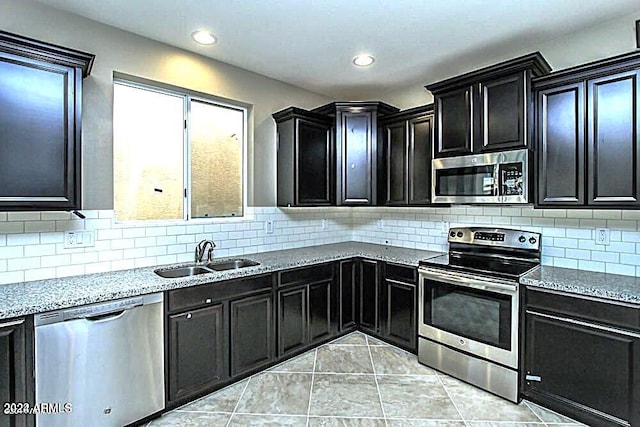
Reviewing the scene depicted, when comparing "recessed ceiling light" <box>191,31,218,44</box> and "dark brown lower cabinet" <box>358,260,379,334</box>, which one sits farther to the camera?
"dark brown lower cabinet" <box>358,260,379,334</box>

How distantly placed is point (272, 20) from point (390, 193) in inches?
78.2

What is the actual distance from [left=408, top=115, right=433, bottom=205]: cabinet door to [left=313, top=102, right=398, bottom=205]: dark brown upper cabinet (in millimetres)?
386

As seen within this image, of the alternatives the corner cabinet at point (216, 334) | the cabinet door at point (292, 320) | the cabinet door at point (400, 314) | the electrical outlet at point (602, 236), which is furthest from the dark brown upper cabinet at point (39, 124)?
the electrical outlet at point (602, 236)

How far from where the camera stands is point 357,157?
3.77m

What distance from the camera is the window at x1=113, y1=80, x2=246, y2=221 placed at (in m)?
2.86

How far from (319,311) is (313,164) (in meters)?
1.46

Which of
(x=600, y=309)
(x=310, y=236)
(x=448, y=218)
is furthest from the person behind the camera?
(x=310, y=236)

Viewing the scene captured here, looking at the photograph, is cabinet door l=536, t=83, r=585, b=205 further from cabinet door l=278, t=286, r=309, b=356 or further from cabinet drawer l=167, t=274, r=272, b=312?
cabinet drawer l=167, t=274, r=272, b=312

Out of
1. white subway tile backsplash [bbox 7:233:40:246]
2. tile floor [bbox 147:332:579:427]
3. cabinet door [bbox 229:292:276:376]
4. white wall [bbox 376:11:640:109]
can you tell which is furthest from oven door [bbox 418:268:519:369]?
white subway tile backsplash [bbox 7:233:40:246]

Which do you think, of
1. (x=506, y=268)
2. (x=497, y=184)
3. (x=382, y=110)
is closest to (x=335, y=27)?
(x=382, y=110)

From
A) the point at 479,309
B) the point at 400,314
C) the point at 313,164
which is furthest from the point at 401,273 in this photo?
the point at 313,164

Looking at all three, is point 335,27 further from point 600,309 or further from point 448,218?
point 600,309

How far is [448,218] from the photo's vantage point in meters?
3.65

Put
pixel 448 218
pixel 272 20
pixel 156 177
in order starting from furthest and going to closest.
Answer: pixel 448 218 → pixel 156 177 → pixel 272 20
